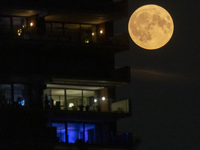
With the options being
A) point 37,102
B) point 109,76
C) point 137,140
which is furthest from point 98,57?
point 137,140

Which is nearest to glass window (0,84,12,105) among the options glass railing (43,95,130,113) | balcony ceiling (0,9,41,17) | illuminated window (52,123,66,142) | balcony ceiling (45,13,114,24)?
glass railing (43,95,130,113)

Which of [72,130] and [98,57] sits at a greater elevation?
[98,57]

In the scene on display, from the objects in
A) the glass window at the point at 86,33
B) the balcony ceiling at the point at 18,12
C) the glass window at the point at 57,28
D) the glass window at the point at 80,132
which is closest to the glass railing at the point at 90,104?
the glass window at the point at 80,132

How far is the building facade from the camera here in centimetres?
6975

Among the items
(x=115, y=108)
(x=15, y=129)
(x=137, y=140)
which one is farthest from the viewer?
(x=115, y=108)

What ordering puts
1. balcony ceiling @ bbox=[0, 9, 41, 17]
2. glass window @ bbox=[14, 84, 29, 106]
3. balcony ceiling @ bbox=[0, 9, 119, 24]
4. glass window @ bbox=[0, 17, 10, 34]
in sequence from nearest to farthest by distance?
glass window @ bbox=[14, 84, 29, 106], glass window @ bbox=[0, 17, 10, 34], balcony ceiling @ bbox=[0, 9, 41, 17], balcony ceiling @ bbox=[0, 9, 119, 24]

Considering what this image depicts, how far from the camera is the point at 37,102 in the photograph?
69.4m

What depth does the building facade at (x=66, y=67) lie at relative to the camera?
229 feet

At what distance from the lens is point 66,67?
235 feet

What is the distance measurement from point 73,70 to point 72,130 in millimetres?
4409

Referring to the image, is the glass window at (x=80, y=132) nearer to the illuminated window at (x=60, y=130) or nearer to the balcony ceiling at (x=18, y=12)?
the illuminated window at (x=60, y=130)

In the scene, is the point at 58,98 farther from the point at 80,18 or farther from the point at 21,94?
the point at 80,18

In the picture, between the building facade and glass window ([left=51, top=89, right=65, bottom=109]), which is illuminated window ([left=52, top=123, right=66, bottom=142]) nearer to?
the building facade

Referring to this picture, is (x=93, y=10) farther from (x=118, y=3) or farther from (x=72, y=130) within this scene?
(x=72, y=130)
